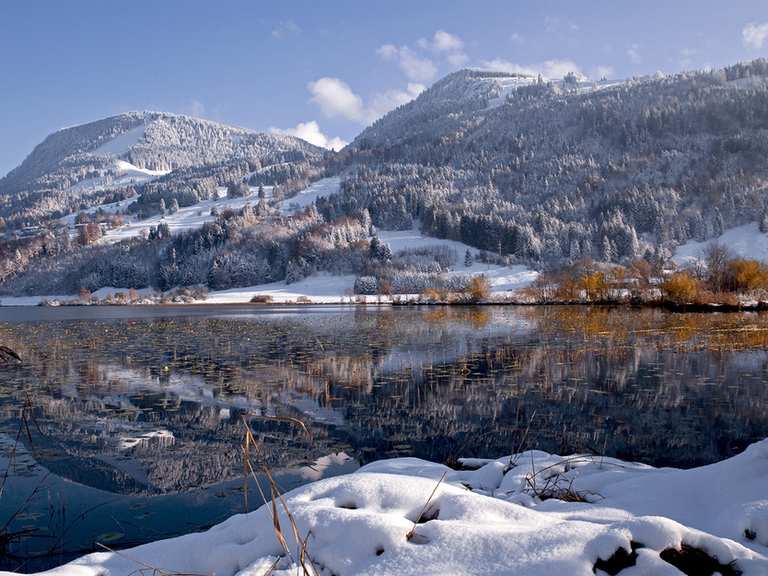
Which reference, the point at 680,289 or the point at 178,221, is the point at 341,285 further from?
the point at 178,221

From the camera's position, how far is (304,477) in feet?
26.7

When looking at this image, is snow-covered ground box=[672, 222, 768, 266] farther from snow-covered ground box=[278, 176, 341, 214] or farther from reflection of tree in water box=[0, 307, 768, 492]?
snow-covered ground box=[278, 176, 341, 214]

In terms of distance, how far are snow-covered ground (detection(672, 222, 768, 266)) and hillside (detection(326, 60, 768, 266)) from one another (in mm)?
2756

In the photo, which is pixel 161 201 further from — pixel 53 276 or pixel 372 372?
pixel 372 372

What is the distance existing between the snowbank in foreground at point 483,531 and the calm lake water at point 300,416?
6.13 feet

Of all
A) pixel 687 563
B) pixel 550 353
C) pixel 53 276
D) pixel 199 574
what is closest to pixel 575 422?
pixel 687 563

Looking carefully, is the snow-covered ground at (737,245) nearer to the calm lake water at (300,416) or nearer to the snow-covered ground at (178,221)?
the calm lake water at (300,416)

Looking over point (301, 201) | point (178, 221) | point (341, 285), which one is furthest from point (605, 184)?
point (178, 221)

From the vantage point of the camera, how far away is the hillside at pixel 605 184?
130m

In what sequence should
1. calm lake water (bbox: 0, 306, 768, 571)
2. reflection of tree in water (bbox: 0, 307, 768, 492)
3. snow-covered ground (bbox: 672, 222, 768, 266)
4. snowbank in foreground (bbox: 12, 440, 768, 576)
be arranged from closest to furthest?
1. snowbank in foreground (bbox: 12, 440, 768, 576)
2. calm lake water (bbox: 0, 306, 768, 571)
3. reflection of tree in water (bbox: 0, 307, 768, 492)
4. snow-covered ground (bbox: 672, 222, 768, 266)

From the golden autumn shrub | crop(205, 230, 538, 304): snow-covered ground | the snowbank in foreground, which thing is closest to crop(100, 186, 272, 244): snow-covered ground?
crop(205, 230, 538, 304): snow-covered ground

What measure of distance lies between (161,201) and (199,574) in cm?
20520

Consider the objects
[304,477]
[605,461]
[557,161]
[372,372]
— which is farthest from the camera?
[557,161]

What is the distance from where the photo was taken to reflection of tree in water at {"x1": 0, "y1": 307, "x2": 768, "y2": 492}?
9.47m
